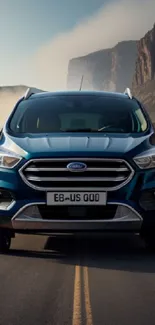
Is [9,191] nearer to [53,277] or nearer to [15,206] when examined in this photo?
[15,206]

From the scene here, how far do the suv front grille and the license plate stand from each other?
0.18ft

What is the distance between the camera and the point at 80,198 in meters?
6.17

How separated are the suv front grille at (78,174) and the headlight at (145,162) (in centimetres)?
12

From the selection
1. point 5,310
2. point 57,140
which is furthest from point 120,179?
point 5,310

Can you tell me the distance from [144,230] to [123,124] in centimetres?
160

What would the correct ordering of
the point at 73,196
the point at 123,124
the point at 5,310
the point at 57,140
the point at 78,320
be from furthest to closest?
the point at 123,124, the point at 57,140, the point at 73,196, the point at 5,310, the point at 78,320

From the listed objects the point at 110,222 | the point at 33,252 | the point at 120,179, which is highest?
the point at 120,179

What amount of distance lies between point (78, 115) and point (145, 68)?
186 m

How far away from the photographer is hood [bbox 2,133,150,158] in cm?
625

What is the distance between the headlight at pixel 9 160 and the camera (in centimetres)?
634

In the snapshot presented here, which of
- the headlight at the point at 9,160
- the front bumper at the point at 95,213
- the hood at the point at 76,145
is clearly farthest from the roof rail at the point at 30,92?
the front bumper at the point at 95,213

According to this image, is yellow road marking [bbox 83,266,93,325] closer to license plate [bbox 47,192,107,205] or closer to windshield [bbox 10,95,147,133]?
license plate [bbox 47,192,107,205]

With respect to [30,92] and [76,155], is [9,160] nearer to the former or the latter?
[76,155]

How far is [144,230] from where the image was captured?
6.41 meters
